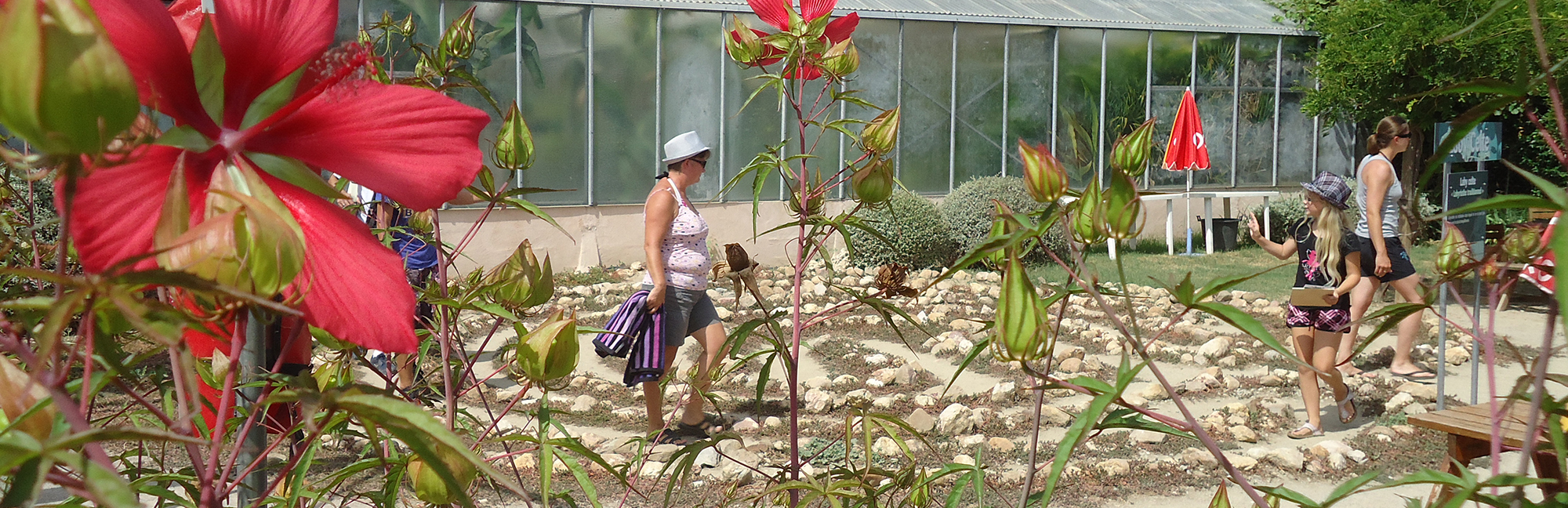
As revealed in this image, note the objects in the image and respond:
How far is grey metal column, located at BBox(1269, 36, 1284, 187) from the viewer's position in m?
13.4

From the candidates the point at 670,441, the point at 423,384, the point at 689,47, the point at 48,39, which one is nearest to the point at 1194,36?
the point at 689,47

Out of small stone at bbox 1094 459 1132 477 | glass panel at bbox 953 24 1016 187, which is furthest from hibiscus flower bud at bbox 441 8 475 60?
glass panel at bbox 953 24 1016 187

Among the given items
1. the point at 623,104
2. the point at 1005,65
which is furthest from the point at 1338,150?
the point at 623,104

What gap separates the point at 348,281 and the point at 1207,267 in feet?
36.8

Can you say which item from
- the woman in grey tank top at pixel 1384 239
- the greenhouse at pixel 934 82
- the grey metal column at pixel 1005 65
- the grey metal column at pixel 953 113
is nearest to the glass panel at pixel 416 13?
the greenhouse at pixel 934 82

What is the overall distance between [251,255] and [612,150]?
9.96m

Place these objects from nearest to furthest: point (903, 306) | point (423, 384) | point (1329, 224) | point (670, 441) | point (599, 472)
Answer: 1. point (423, 384)
2. point (599, 472)
3. point (670, 441)
4. point (1329, 224)
5. point (903, 306)

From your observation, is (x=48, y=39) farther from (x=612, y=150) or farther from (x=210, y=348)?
(x=612, y=150)

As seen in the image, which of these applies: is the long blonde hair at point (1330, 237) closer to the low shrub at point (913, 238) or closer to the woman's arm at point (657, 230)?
the woman's arm at point (657, 230)

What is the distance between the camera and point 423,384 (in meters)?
1.32

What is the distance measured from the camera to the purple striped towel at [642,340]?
176 inches

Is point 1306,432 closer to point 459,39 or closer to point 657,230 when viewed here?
point 657,230

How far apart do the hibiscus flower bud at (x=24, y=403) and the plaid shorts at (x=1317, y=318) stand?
518 cm

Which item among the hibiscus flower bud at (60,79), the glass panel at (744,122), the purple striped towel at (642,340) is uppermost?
the glass panel at (744,122)
